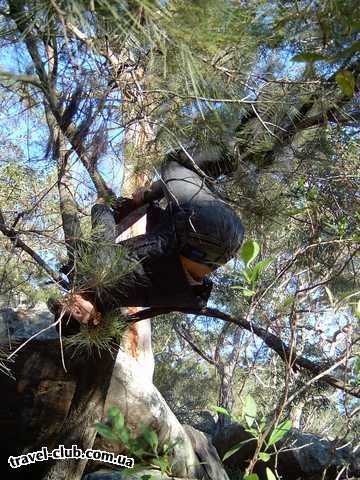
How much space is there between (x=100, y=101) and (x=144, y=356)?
1.68 meters

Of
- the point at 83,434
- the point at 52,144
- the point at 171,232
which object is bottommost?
the point at 83,434

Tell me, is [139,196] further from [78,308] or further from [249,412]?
[249,412]

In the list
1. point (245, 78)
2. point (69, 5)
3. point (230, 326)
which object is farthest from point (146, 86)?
point (230, 326)

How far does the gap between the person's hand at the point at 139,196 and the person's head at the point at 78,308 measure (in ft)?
1.52

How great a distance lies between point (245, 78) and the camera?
1.55m

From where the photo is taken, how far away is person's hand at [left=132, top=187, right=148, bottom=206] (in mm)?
2096

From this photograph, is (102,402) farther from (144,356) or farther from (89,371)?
(144,356)

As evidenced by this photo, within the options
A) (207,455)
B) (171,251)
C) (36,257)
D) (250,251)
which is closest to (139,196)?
(171,251)

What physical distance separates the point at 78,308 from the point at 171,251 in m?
0.34

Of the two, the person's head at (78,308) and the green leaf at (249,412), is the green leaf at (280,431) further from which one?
the person's head at (78,308)

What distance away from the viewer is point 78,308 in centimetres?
176

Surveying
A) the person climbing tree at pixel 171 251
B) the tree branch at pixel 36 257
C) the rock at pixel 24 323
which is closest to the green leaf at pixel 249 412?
the person climbing tree at pixel 171 251

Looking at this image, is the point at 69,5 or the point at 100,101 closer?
the point at 69,5

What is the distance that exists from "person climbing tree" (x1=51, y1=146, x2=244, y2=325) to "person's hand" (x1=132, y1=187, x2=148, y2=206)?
11 cm
